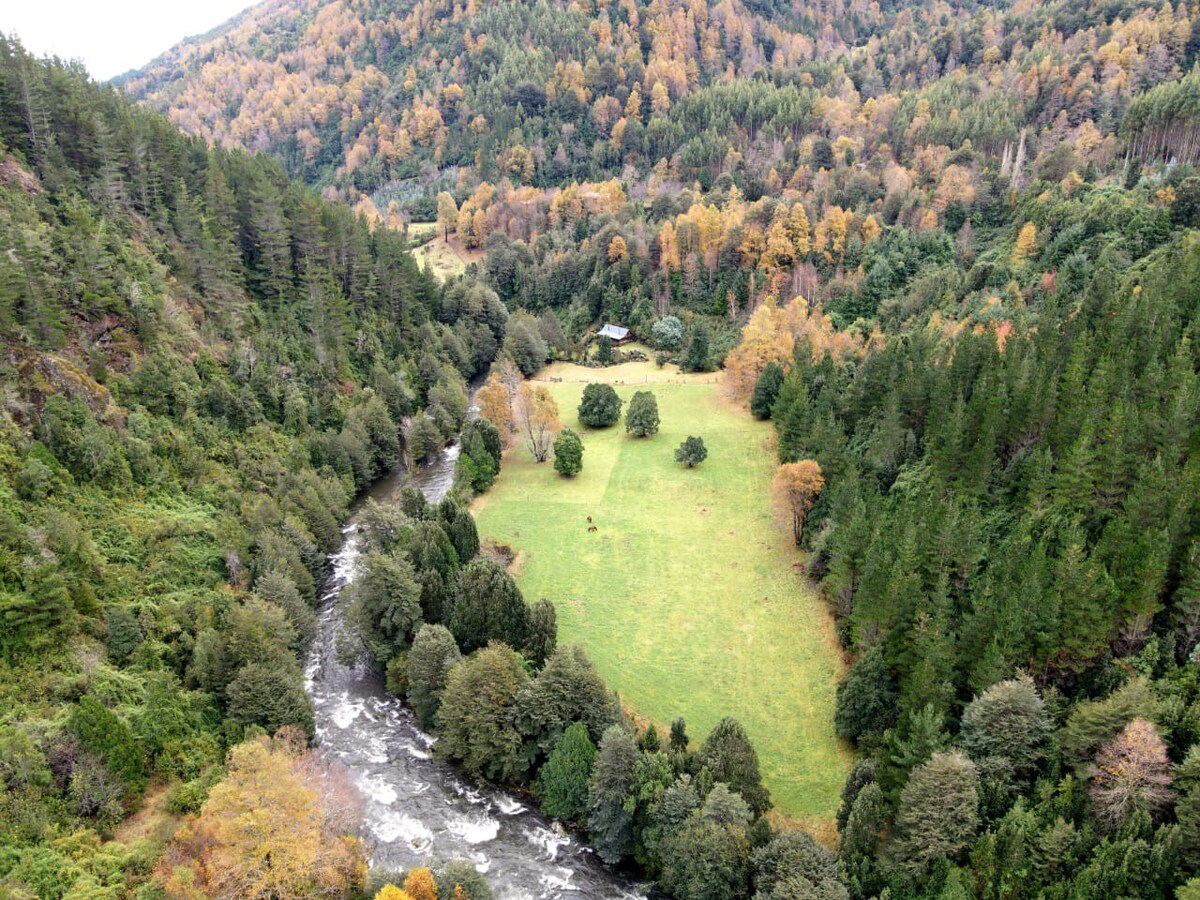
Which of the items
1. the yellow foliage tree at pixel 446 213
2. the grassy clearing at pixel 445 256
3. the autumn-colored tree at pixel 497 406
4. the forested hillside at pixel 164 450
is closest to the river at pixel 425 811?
the forested hillside at pixel 164 450

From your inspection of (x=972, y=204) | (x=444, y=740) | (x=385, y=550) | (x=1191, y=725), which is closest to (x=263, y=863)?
(x=444, y=740)

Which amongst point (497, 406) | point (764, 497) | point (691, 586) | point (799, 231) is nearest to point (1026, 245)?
point (799, 231)

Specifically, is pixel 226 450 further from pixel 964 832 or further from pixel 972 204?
pixel 972 204

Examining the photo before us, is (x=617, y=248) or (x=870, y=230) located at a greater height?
(x=870, y=230)

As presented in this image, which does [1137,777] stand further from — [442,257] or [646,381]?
[442,257]

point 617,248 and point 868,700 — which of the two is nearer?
point 868,700
